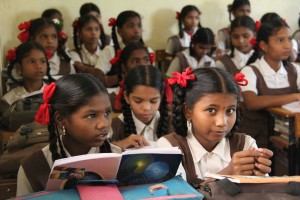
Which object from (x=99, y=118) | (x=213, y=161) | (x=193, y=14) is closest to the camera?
(x=99, y=118)

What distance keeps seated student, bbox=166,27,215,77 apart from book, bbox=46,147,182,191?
3166mm

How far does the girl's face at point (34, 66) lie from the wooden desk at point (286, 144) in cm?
154

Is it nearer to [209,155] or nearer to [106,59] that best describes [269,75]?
[209,155]

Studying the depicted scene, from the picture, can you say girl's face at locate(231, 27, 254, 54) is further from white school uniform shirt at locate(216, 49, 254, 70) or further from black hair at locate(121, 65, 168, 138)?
black hair at locate(121, 65, 168, 138)

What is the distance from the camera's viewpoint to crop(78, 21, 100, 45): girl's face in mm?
4637

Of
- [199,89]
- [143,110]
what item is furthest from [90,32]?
[199,89]

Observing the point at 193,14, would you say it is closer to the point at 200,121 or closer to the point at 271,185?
the point at 200,121

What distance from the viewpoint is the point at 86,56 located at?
471 centimetres

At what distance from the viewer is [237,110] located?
175 centimetres

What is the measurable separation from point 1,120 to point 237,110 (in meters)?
1.28

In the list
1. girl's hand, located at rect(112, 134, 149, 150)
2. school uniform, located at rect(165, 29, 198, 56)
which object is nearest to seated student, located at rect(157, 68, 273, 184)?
girl's hand, located at rect(112, 134, 149, 150)

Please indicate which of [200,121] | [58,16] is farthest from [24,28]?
[200,121]

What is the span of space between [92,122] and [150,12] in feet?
12.9

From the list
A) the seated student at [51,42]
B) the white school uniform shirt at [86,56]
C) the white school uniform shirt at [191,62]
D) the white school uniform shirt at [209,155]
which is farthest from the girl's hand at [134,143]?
the white school uniform shirt at [86,56]
